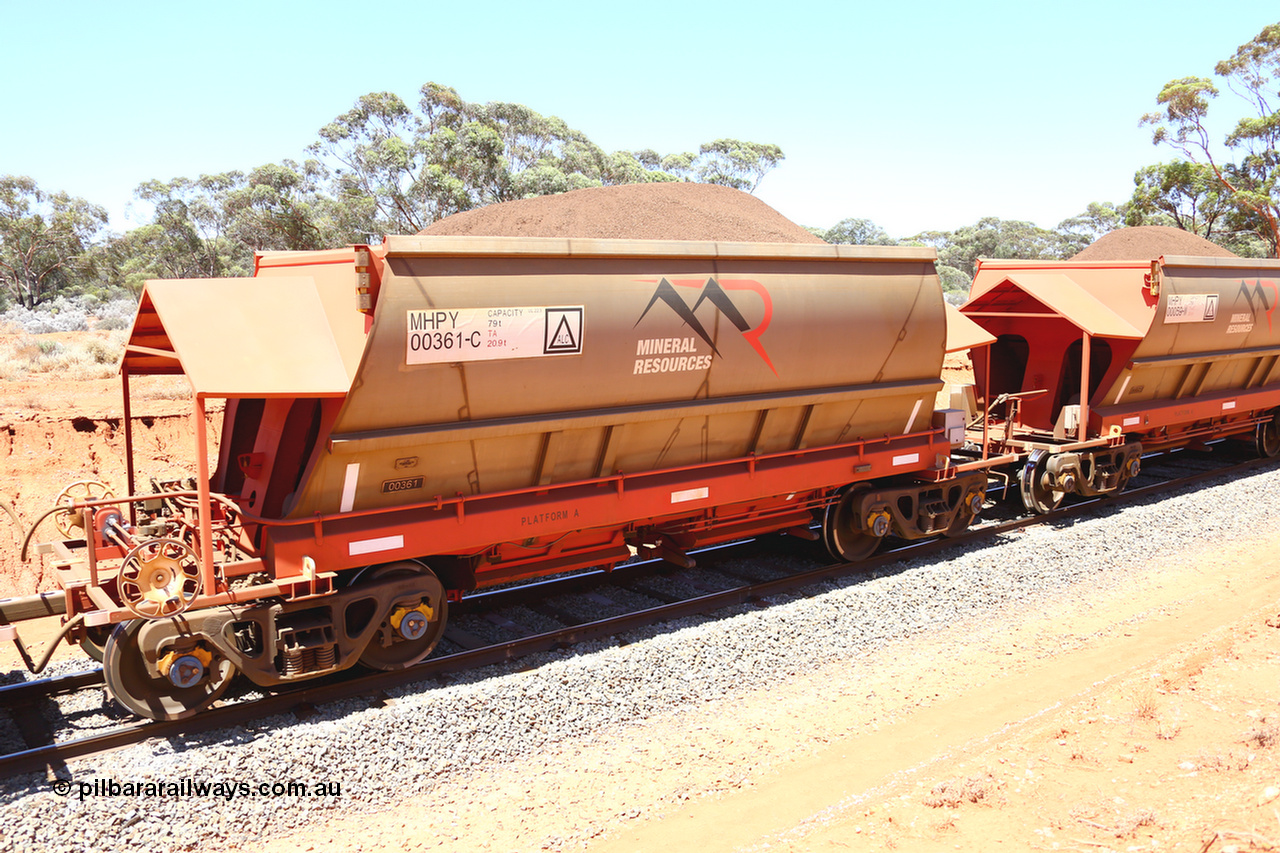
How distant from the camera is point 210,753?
6.43 m

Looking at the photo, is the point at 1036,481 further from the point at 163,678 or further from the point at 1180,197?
the point at 1180,197

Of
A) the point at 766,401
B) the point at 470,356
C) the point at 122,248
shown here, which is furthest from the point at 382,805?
the point at 122,248

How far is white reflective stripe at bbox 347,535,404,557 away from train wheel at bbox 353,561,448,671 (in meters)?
0.29

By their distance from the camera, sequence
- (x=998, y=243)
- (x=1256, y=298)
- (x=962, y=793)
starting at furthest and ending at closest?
(x=998, y=243), (x=1256, y=298), (x=962, y=793)

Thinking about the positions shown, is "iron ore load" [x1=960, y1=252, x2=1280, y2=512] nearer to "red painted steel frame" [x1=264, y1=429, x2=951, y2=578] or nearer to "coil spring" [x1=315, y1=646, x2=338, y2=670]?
"red painted steel frame" [x1=264, y1=429, x2=951, y2=578]

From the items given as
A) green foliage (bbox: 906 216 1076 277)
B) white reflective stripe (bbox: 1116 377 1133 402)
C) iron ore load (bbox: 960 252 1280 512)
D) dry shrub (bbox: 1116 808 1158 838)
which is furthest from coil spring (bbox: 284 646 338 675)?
green foliage (bbox: 906 216 1076 277)

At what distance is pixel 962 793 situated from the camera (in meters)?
5.86

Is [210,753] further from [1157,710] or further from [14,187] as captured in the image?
[14,187]

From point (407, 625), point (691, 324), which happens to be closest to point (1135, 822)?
point (691, 324)

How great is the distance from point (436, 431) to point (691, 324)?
8.87ft

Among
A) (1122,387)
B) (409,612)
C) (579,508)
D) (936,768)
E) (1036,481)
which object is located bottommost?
(936,768)

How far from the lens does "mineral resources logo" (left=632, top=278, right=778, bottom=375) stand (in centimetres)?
845

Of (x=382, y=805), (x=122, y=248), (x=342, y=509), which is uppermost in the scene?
(x=122, y=248)

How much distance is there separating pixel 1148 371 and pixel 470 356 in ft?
37.6
